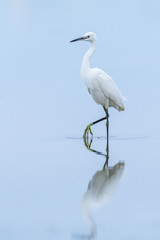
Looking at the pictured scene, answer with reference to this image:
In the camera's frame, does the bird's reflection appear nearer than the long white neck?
Yes

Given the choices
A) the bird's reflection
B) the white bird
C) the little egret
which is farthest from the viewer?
the little egret

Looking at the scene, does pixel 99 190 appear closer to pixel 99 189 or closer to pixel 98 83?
pixel 99 189

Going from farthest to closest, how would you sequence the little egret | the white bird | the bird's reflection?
the little egret, the white bird, the bird's reflection

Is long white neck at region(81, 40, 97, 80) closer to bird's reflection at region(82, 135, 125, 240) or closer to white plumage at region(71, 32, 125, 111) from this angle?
white plumage at region(71, 32, 125, 111)

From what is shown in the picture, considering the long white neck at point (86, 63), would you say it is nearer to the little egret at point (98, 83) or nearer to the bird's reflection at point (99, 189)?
the little egret at point (98, 83)

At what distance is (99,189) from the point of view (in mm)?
6738

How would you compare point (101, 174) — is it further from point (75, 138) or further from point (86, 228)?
point (75, 138)

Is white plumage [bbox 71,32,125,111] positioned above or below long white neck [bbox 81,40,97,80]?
below

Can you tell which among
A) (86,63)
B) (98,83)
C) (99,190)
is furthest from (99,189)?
(86,63)

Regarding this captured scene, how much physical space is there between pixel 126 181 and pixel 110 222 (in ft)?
5.92

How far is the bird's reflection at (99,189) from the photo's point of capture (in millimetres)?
5633

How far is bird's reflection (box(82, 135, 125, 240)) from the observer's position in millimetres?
5633

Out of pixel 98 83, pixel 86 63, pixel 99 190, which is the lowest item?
pixel 99 190

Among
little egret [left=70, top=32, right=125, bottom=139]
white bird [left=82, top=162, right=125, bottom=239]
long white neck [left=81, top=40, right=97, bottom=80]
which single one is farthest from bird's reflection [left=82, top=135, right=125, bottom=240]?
long white neck [left=81, top=40, right=97, bottom=80]
